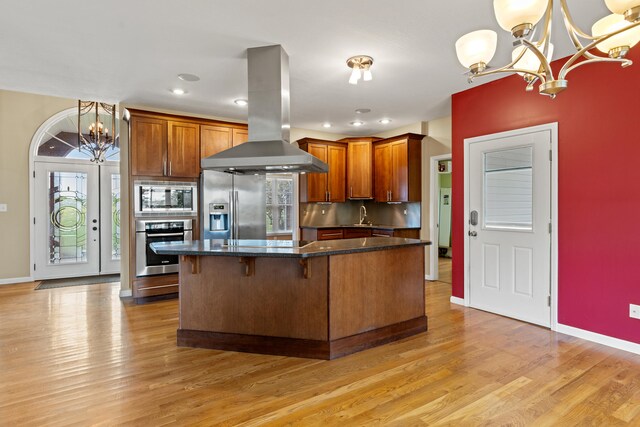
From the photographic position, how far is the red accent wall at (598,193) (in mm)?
2930

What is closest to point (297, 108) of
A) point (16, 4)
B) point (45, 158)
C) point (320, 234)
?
point (320, 234)

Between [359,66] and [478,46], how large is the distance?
67.6 inches

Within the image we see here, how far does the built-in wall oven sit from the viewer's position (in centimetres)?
457

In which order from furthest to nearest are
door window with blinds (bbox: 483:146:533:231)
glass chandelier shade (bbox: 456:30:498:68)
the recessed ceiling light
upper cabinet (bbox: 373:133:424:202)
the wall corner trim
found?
upper cabinet (bbox: 373:133:424:202) → the wall corner trim → the recessed ceiling light → door window with blinds (bbox: 483:146:533:231) → glass chandelier shade (bbox: 456:30:498:68)

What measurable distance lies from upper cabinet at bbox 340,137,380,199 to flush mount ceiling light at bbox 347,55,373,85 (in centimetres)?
289

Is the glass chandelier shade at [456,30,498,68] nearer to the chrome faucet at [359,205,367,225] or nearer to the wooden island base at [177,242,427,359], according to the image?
the wooden island base at [177,242,427,359]

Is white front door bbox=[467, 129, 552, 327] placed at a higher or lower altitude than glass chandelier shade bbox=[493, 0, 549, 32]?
lower

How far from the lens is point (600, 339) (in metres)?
3.11

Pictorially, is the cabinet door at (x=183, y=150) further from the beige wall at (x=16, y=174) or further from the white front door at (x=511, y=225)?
the white front door at (x=511, y=225)

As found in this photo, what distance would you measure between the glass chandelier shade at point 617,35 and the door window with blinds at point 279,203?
4.74 m

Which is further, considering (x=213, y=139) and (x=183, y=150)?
(x=213, y=139)

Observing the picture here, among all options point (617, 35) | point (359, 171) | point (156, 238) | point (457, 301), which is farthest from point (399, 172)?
point (617, 35)

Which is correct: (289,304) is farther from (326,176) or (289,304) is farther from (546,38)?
(326,176)

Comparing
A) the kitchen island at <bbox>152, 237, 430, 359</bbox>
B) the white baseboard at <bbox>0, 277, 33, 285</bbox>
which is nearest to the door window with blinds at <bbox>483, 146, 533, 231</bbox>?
the kitchen island at <bbox>152, 237, 430, 359</bbox>
